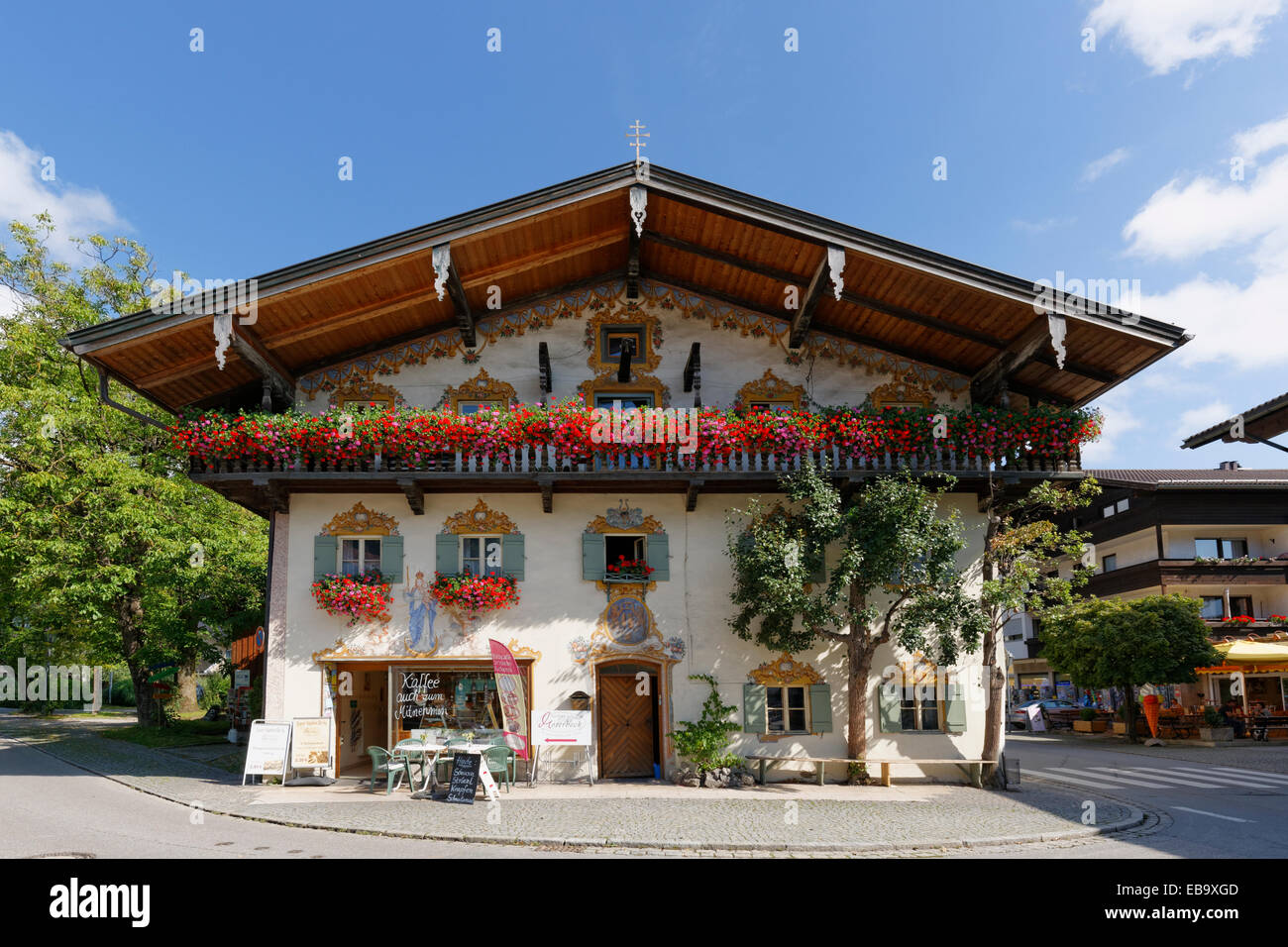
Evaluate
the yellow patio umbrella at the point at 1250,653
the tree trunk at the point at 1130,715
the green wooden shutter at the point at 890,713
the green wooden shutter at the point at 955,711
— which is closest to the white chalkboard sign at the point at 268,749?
the green wooden shutter at the point at 890,713

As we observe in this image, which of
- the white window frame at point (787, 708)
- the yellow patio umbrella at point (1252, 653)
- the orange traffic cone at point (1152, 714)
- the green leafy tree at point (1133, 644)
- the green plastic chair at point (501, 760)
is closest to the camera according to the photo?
the green plastic chair at point (501, 760)

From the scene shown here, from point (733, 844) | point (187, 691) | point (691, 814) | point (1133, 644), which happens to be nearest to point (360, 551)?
point (691, 814)

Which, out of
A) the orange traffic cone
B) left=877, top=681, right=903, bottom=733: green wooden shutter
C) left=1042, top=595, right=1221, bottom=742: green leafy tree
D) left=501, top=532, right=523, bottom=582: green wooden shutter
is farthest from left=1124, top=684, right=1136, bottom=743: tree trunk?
left=501, top=532, right=523, bottom=582: green wooden shutter

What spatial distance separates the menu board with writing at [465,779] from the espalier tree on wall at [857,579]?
517 centimetres

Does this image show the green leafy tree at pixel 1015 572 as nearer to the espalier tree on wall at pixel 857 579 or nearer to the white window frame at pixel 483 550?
the espalier tree on wall at pixel 857 579

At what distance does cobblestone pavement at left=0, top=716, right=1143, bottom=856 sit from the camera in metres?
10.9

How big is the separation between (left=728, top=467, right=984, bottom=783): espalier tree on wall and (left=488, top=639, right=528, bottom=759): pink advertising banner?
4033 mm

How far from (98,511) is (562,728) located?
15.2m

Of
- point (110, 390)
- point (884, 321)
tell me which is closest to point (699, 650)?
point (884, 321)

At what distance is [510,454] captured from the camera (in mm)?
16125

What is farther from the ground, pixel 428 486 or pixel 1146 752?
pixel 428 486

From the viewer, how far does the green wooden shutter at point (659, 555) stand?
16.8 metres

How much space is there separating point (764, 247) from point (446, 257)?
592cm
